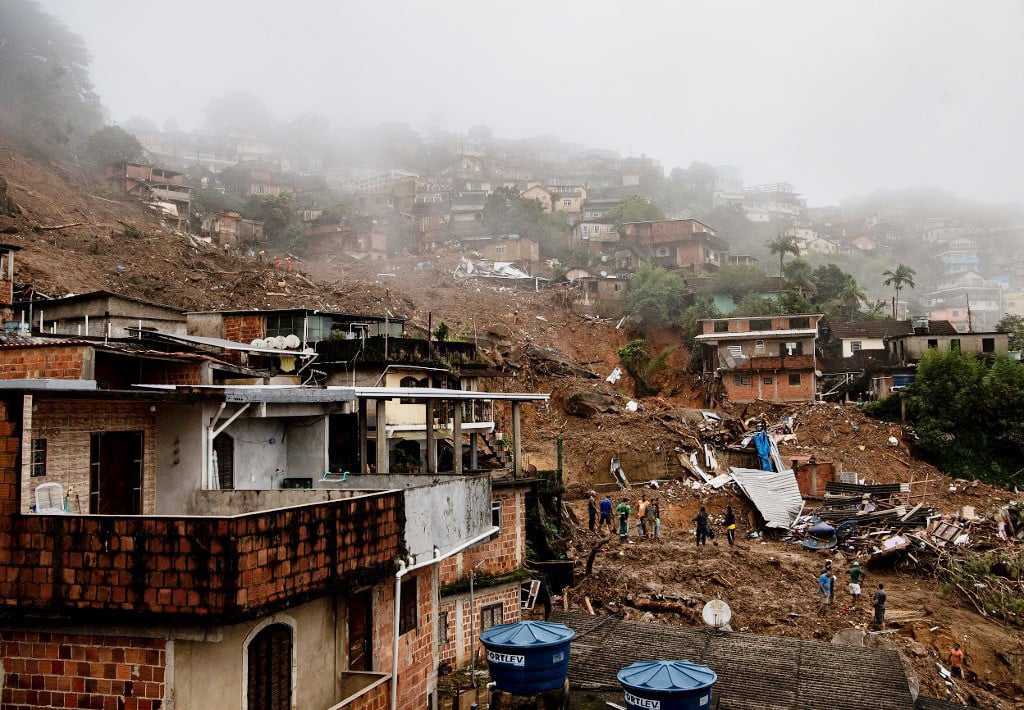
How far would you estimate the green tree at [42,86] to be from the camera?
63938 mm

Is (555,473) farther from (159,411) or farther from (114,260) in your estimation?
(114,260)

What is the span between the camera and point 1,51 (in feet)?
232

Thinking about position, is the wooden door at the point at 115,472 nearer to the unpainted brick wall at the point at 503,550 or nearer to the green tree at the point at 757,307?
the unpainted brick wall at the point at 503,550

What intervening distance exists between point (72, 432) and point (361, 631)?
152 inches

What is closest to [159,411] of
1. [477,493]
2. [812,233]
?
[477,493]

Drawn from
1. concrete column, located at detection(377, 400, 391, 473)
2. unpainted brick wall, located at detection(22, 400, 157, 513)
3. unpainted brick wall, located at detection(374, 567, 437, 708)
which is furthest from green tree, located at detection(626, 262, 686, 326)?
unpainted brick wall, located at detection(22, 400, 157, 513)

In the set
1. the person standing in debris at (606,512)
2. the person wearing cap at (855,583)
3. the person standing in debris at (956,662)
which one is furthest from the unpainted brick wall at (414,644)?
the person standing in debris at (606,512)

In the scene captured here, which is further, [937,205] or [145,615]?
[937,205]

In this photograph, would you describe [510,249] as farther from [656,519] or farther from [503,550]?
[503,550]

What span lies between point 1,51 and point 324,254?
34872 mm

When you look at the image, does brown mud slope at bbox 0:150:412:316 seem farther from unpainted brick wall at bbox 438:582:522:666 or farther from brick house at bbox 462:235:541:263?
unpainted brick wall at bbox 438:582:522:666

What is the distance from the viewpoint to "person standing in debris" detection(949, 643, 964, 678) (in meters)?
18.2

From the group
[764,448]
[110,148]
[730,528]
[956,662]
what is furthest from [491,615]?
[110,148]

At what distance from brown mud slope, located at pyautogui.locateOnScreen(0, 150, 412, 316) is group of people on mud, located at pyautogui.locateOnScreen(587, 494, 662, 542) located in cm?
1890
